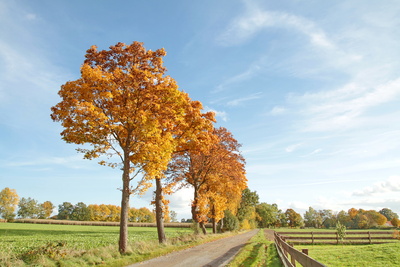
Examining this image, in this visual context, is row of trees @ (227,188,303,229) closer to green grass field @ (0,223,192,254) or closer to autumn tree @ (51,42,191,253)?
green grass field @ (0,223,192,254)

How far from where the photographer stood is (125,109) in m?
15.7

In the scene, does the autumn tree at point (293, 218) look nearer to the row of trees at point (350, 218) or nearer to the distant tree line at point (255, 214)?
the distant tree line at point (255, 214)

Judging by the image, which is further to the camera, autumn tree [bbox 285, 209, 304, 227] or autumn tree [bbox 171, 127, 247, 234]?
autumn tree [bbox 285, 209, 304, 227]

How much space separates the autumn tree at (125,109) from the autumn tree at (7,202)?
99645mm

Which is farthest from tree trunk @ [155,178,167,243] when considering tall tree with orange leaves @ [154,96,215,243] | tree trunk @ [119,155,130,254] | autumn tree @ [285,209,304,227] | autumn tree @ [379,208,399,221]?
autumn tree @ [379,208,399,221]

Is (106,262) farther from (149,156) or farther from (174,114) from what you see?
(174,114)

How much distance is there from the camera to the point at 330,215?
544 feet

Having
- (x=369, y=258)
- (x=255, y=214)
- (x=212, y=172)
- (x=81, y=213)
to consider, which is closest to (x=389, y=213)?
(x=255, y=214)

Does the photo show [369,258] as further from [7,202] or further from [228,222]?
[7,202]

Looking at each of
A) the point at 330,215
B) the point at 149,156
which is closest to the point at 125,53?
the point at 149,156

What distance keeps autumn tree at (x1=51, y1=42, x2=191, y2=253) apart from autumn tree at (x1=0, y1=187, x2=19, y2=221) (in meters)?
99.6

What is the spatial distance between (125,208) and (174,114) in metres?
6.47

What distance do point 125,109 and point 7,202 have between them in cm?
10554

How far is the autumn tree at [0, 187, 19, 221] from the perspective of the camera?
94.2m
